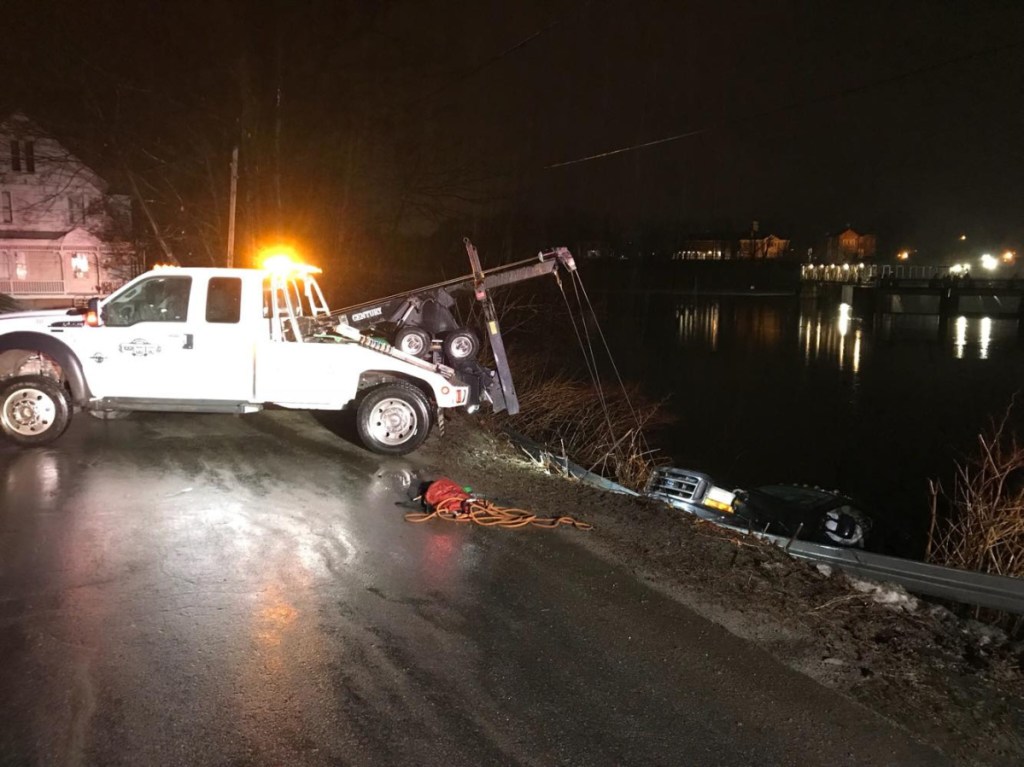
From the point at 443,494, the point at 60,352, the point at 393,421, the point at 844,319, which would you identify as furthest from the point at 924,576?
the point at 844,319

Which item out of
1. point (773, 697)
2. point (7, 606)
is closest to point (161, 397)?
point (7, 606)

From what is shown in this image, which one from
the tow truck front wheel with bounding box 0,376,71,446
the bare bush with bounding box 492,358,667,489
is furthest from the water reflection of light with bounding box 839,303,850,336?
the tow truck front wheel with bounding box 0,376,71,446

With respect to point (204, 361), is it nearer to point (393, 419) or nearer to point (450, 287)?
point (393, 419)

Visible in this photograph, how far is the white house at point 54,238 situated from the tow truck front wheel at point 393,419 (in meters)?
28.4

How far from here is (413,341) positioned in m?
10.7

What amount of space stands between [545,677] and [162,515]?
3.98 m

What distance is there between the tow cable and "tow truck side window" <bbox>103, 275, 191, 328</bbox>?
157 inches

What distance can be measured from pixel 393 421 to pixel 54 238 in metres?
36.5

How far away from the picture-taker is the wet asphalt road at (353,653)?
11.1 feet

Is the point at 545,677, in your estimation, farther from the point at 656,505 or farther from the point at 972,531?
the point at 972,531

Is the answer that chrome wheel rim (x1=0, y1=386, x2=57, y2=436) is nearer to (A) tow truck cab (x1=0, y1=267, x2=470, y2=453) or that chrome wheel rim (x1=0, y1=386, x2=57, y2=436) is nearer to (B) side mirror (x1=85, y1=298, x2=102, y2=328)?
(A) tow truck cab (x1=0, y1=267, x2=470, y2=453)

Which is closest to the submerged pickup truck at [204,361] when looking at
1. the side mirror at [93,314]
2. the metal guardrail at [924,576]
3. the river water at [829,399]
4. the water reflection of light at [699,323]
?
the side mirror at [93,314]

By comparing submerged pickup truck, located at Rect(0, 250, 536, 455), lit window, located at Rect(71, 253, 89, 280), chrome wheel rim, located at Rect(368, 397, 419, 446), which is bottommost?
chrome wheel rim, located at Rect(368, 397, 419, 446)

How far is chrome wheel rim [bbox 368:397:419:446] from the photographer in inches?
344
